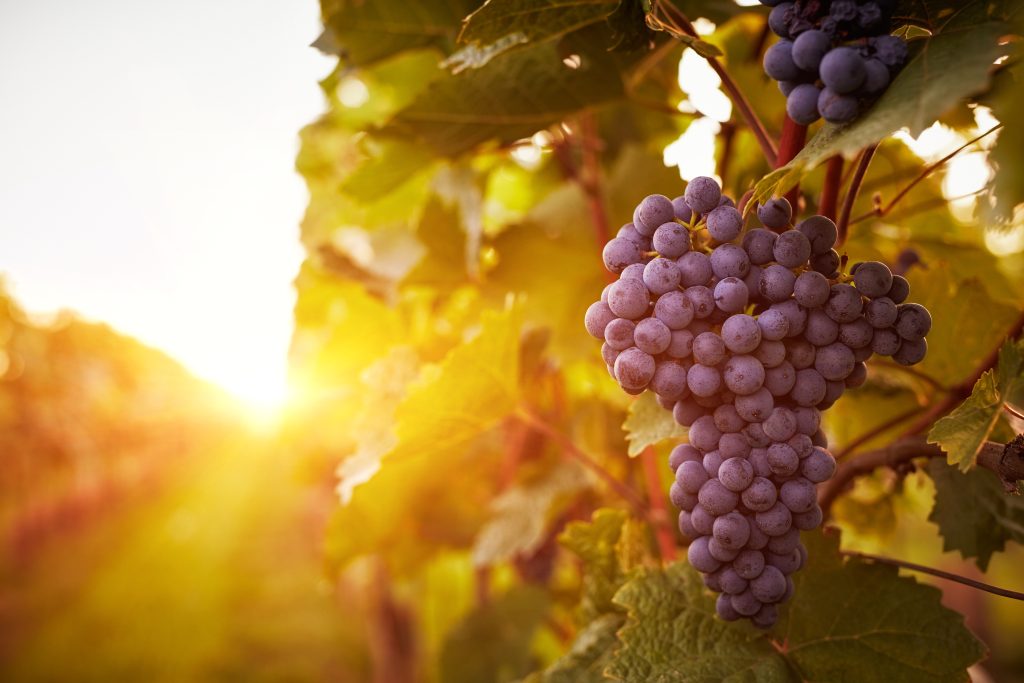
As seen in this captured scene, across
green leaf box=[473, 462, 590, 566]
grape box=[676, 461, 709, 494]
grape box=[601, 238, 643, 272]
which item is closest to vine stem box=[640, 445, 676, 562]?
green leaf box=[473, 462, 590, 566]

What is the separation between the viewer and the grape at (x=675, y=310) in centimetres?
68

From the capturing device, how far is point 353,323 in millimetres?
1836

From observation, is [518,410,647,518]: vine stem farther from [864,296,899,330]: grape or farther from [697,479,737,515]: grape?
[864,296,899,330]: grape

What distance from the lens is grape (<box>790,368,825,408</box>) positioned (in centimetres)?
72

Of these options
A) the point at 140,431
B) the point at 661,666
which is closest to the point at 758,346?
the point at 661,666

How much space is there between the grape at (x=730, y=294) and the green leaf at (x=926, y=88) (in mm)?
89

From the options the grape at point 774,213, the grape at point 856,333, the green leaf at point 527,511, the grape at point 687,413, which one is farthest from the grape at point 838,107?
the green leaf at point 527,511

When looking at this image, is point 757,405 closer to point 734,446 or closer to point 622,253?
point 734,446

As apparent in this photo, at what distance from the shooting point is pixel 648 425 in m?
0.86

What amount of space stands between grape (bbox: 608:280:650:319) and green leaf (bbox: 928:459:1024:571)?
1.78ft

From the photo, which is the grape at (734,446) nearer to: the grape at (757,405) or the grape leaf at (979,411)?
the grape at (757,405)

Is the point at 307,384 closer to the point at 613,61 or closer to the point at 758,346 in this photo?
the point at 613,61

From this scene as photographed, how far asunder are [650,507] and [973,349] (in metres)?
0.69

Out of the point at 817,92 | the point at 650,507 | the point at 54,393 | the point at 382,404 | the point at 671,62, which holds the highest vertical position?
the point at 54,393
